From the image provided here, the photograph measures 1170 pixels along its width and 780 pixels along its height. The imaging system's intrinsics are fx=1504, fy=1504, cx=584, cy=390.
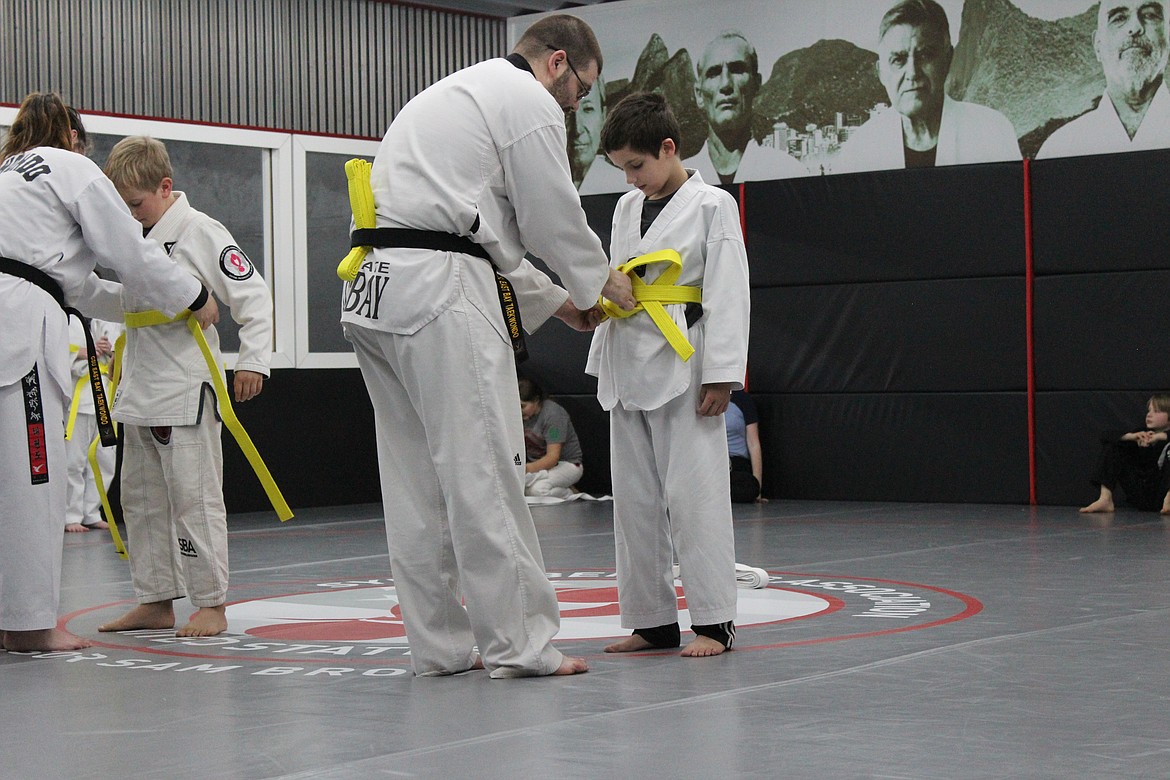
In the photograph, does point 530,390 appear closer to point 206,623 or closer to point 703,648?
point 206,623

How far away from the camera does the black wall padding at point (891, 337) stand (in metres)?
9.41

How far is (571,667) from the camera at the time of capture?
11.5ft

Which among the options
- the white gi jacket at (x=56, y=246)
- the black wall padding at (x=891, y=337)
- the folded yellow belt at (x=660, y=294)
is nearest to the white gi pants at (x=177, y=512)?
the white gi jacket at (x=56, y=246)

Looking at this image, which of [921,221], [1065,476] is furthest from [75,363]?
[1065,476]

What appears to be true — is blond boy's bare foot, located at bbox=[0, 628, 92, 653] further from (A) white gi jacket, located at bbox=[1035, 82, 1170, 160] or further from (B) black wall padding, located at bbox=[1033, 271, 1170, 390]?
(A) white gi jacket, located at bbox=[1035, 82, 1170, 160]

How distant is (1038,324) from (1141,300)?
2.08 ft

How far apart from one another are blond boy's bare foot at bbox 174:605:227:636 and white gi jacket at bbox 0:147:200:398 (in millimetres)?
756

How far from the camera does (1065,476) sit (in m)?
9.16

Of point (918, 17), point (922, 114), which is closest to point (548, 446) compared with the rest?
point (922, 114)

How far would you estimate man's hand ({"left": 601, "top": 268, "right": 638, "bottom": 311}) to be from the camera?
3.78m

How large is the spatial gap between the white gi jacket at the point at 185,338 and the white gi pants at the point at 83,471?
4325 mm

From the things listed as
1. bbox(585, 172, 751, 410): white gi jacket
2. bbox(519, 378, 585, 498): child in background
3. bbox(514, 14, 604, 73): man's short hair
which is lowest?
bbox(519, 378, 585, 498): child in background

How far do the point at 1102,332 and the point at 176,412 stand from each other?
640cm

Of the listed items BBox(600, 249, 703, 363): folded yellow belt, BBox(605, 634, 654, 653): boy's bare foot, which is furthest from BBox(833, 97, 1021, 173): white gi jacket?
BBox(605, 634, 654, 653): boy's bare foot
